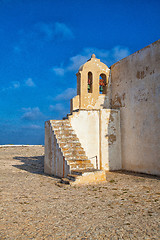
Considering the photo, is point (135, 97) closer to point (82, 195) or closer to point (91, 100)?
point (91, 100)

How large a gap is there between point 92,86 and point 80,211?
9015 millimetres

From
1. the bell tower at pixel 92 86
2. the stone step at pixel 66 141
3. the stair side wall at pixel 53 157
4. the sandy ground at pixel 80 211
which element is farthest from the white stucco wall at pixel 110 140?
the sandy ground at pixel 80 211

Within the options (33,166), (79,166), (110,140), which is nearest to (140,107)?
(110,140)

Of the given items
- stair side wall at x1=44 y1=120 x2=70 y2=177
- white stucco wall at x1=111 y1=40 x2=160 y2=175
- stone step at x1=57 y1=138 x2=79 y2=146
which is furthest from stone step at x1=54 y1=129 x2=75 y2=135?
white stucco wall at x1=111 y1=40 x2=160 y2=175

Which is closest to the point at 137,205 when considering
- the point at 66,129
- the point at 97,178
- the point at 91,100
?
the point at 97,178

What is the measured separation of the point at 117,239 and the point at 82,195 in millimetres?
2872

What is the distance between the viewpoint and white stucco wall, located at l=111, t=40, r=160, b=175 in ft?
33.0

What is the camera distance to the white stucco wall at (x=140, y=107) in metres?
10.1

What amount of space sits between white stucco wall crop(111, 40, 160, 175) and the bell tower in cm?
76

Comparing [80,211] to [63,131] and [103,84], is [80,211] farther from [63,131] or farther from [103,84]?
[103,84]

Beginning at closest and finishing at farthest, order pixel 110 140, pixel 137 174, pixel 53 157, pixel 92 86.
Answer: pixel 53 157, pixel 137 174, pixel 110 140, pixel 92 86

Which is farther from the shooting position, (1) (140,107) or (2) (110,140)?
(2) (110,140)

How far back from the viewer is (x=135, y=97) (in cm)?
1127

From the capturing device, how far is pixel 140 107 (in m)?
10.9
